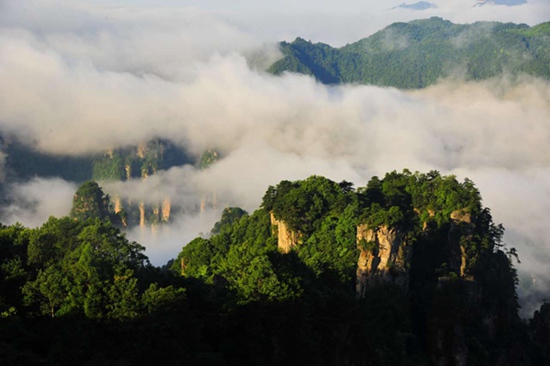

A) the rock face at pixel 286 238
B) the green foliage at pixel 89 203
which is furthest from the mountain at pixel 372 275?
the green foliage at pixel 89 203

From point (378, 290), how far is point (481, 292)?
21.2m

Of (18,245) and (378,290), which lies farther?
(378,290)

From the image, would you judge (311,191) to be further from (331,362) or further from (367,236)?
(331,362)

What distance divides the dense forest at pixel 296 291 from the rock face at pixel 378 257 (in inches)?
5.6

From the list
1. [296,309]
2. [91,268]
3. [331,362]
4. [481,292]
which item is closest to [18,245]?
[91,268]

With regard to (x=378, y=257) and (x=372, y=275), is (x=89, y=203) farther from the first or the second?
(x=372, y=275)

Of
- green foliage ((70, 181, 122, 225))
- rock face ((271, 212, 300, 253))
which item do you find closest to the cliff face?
rock face ((271, 212, 300, 253))

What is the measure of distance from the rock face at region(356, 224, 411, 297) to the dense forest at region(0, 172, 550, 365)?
14 cm

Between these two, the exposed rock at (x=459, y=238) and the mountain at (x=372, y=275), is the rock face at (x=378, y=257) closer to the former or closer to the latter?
the mountain at (x=372, y=275)

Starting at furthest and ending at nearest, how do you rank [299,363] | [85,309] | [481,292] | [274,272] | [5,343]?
[481,292] < [274,272] < [299,363] < [85,309] < [5,343]

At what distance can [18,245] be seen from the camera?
153ft

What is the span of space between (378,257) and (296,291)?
2886 cm

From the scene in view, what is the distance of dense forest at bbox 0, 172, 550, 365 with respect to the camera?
3950cm

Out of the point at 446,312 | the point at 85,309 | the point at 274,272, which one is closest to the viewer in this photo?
the point at 85,309
